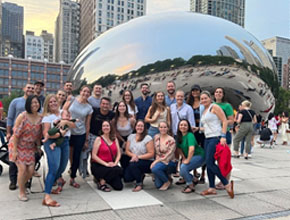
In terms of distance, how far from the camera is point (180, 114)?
5.10m

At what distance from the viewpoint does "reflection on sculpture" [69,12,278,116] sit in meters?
9.07

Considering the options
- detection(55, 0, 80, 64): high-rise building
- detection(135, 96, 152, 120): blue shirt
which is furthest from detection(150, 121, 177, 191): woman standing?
detection(55, 0, 80, 64): high-rise building

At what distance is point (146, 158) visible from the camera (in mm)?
4891

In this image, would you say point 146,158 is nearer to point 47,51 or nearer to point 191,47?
point 191,47

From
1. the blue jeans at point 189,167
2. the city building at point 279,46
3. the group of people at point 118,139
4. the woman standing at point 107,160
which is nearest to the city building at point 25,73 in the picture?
the group of people at point 118,139

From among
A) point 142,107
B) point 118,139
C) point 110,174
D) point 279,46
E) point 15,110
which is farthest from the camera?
point 279,46

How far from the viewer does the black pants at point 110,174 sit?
464cm

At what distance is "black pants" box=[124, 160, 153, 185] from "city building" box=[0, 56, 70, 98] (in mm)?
101247

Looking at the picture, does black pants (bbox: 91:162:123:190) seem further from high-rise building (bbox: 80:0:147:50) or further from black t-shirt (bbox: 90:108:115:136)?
high-rise building (bbox: 80:0:147:50)

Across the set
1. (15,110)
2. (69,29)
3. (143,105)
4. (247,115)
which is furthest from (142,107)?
(69,29)

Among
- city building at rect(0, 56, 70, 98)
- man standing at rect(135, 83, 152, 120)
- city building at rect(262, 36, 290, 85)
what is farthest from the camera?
city building at rect(262, 36, 290, 85)

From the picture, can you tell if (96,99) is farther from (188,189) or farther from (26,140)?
(188,189)

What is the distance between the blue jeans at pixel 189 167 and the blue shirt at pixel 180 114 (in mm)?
607

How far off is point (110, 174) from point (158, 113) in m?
1.36
